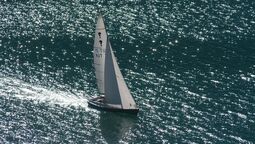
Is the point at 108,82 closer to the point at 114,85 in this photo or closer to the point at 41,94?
the point at 114,85

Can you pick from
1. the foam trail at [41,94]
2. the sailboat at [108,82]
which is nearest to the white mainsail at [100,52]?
the sailboat at [108,82]

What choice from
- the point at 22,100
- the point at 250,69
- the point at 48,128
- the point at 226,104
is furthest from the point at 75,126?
the point at 250,69

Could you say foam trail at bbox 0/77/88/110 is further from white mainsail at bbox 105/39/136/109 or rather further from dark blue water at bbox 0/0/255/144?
white mainsail at bbox 105/39/136/109

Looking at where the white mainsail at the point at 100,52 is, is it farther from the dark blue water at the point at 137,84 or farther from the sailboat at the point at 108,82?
the dark blue water at the point at 137,84

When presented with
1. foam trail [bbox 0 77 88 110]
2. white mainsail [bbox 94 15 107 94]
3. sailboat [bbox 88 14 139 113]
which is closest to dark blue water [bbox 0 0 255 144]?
foam trail [bbox 0 77 88 110]

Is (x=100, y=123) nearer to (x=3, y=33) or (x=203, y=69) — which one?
(x=203, y=69)

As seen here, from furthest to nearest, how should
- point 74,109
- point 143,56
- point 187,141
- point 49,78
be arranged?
point 143,56 → point 49,78 → point 74,109 → point 187,141
